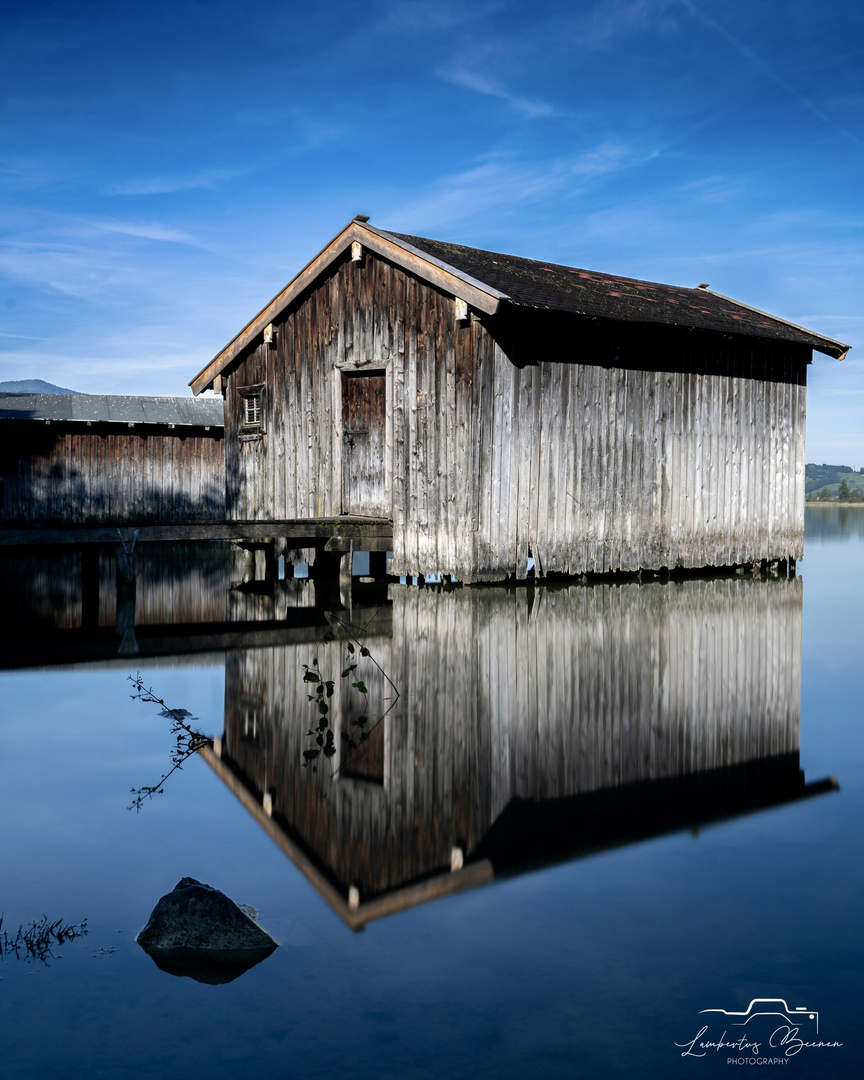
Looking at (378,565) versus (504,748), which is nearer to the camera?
(504,748)

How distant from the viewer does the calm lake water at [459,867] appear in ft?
10.0

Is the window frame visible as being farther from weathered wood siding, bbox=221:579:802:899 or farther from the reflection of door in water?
weathered wood siding, bbox=221:579:802:899

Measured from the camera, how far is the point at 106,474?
26.7 m

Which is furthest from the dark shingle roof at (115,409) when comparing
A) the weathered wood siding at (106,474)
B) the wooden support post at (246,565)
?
the wooden support post at (246,565)

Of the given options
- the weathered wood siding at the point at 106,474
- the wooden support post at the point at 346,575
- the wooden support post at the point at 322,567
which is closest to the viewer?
the wooden support post at the point at 346,575

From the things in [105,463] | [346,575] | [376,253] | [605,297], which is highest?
[376,253]

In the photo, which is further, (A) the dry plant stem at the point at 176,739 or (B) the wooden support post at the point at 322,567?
(B) the wooden support post at the point at 322,567

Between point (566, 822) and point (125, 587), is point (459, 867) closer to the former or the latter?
point (566, 822)

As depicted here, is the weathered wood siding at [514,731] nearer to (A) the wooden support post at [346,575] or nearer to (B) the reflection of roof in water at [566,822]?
(B) the reflection of roof in water at [566,822]

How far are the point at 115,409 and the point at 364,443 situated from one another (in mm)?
14246

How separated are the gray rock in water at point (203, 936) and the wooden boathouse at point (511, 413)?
36.8ft

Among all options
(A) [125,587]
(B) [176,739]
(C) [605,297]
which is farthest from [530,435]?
(B) [176,739]

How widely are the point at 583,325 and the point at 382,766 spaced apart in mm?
11363

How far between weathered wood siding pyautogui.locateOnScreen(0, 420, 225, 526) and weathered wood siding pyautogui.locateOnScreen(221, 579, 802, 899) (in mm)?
16435
